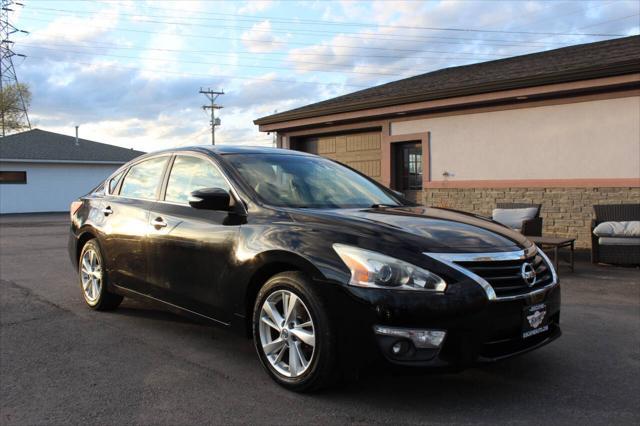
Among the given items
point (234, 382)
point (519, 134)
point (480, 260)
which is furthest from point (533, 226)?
point (234, 382)

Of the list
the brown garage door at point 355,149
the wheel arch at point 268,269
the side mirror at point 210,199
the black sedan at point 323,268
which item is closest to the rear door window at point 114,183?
the black sedan at point 323,268

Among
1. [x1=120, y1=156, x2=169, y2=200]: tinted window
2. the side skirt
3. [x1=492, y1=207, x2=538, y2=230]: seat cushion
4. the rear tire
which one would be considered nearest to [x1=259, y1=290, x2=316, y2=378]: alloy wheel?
the side skirt

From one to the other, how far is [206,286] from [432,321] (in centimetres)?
180

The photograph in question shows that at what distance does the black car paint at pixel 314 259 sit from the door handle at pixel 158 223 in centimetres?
3

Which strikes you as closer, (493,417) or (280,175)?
(493,417)

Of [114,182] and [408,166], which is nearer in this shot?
[114,182]

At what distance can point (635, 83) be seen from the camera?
30.9 feet

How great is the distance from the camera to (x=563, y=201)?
10.5 m

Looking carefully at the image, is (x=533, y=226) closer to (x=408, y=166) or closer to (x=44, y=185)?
(x=408, y=166)

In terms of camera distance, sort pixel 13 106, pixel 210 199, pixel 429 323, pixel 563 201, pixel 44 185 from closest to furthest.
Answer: pixel 429 323 < pixel 210 199 < pixel 563 201 < pixel 44 185 < pixel 13 106

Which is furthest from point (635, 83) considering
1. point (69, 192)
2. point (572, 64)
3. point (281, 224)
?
point (69, 192)

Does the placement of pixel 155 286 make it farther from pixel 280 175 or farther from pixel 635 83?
pixel 635 83

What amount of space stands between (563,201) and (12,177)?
95.2ft

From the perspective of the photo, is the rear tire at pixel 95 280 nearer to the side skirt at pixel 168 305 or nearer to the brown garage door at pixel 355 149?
the side skirt at pixel 168 305
